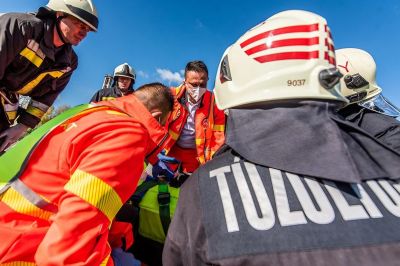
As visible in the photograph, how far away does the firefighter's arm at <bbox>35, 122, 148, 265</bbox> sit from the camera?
3.92ft

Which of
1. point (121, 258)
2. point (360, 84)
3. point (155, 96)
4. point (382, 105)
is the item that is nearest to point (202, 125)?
point (360, 84)

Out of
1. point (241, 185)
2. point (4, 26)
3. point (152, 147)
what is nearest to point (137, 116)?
point (152, 147)

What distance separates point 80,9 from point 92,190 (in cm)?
263

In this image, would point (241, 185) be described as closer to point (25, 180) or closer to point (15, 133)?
point (25, 180)

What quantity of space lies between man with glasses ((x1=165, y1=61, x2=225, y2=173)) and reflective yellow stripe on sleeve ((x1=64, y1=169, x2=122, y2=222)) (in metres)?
2.61

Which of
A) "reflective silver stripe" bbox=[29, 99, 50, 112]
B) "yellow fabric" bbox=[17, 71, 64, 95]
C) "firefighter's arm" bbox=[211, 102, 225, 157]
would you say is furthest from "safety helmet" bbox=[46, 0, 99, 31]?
"firefighter's arm" bbox=[211, 102, 225, 157]

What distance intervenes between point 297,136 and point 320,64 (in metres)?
0.44

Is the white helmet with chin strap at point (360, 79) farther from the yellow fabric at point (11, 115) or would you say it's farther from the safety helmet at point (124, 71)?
the safety helmet at point (124, 71)

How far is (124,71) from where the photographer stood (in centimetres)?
642

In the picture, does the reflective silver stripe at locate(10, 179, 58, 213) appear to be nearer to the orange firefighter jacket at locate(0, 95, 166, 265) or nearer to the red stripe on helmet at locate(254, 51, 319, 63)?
the orange firefighter jacket at locate(0, 95, 166, 265)

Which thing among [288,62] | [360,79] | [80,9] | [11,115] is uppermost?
[80,9]

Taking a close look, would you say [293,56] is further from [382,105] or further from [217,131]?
A: [217,131]

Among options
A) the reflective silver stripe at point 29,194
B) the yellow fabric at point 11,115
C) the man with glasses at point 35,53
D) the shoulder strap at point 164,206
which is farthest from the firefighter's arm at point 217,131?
the reflective silver stripe at point 29,194

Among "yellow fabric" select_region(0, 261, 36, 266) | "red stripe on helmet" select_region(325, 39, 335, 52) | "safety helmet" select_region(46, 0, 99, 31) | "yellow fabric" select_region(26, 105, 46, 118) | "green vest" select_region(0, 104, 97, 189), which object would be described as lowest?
"yellow fabric" select_region(0, 261, 36, 266)
